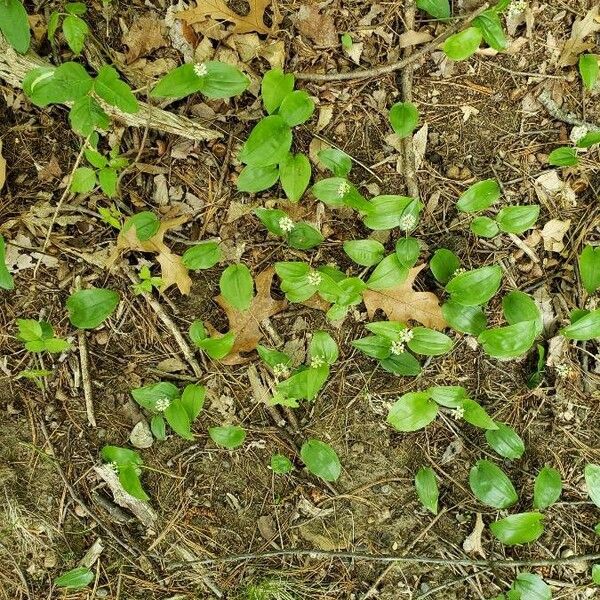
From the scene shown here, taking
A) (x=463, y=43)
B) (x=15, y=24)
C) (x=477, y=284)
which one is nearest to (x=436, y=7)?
(x=463, y=43)

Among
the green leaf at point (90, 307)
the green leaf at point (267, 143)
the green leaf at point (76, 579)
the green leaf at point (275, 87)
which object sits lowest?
the green leaf at point (76, 579)

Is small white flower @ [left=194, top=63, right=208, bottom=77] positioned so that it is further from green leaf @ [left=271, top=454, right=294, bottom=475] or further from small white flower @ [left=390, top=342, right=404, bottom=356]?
green leaf @ [left=271, top=454, right=294, bottom=475]

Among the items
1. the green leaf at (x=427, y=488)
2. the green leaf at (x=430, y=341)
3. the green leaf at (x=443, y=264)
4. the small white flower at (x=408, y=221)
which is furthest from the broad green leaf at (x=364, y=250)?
the green leaf at (x=427, y=488)

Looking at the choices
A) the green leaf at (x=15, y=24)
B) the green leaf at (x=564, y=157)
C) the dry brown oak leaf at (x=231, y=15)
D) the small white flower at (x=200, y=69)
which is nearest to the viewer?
the green leaf at (x=15, y=24)

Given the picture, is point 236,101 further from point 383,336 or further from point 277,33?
point 383,336

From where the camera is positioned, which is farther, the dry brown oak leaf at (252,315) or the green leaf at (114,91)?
the dry brown oak leaf at (252,315)

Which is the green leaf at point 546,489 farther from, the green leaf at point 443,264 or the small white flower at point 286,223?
the small white flower at point 286,223

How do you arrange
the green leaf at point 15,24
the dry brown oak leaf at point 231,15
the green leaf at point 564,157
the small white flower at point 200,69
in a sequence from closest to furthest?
the green leaf at point 15,24 < the small white flower at point 200,69 < the dry brown oak leaf at point 231,15 < the green leaf at point 564,157

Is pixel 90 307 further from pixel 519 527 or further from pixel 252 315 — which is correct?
pixel 519 527
